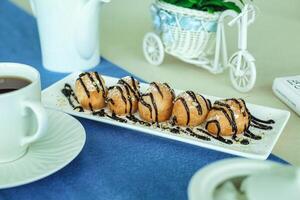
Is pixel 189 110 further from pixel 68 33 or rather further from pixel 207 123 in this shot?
pixel 68 33

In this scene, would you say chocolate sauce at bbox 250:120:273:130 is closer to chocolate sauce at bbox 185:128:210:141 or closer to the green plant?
chocolate sauce at bbox 185:128:210:141

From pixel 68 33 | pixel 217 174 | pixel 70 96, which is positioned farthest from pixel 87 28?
pixel 217 174

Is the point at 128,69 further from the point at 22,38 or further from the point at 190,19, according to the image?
the point at 22,38

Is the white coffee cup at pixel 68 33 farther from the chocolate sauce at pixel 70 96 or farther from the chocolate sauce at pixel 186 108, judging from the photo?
the chocolate sauce at pixel 186 108

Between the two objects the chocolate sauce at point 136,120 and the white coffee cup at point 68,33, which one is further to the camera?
the white coffee cup at point 68,33

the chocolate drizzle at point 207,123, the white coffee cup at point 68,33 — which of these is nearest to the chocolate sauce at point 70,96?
the chocolate drizzle at point 207,123
